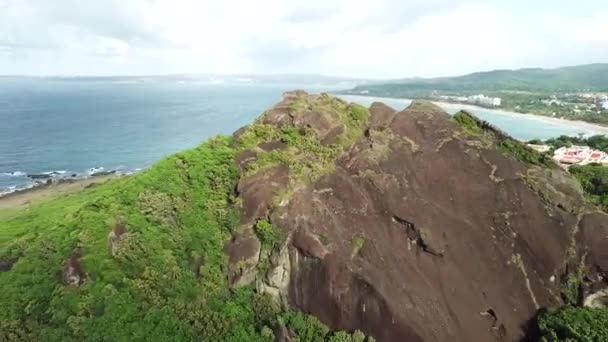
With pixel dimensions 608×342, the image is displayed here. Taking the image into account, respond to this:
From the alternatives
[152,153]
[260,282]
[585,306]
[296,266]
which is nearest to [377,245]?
[296,266]

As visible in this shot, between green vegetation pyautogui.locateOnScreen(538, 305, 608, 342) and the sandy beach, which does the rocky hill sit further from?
the sandy beach

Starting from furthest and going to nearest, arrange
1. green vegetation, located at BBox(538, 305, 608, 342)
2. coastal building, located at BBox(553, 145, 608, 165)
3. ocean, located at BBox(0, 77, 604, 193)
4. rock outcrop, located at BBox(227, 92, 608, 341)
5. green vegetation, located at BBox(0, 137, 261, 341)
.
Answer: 1. ocean, located at BBox(0, 77, 604, 193)
2. coastal building, located at BBox(553, 145, 608, 165)
3. rock outcrop, located at BBox(227, 92, 608, 341)
4. green vegetation, located at BBox(538, 305, 608, 342)
5. green vegetation, located at BBox(0, 137, 261, 341)

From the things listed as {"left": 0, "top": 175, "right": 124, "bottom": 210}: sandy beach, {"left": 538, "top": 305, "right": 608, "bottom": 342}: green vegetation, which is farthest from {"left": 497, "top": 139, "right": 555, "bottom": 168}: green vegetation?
{"left": 0, "top": 175, "right": 124, "bottom": 210}: sandy beach

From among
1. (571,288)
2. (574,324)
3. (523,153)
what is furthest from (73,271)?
(523,153)

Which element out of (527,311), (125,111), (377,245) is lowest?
(125,111)

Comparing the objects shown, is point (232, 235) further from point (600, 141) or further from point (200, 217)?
point (600, 141)

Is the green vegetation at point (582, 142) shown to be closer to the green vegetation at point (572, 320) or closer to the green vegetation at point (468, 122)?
the green vegetation at point (468, 122)

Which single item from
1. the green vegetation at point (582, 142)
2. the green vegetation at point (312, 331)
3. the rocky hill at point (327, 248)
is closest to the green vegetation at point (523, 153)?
the rocky hill at point (327, 248)
